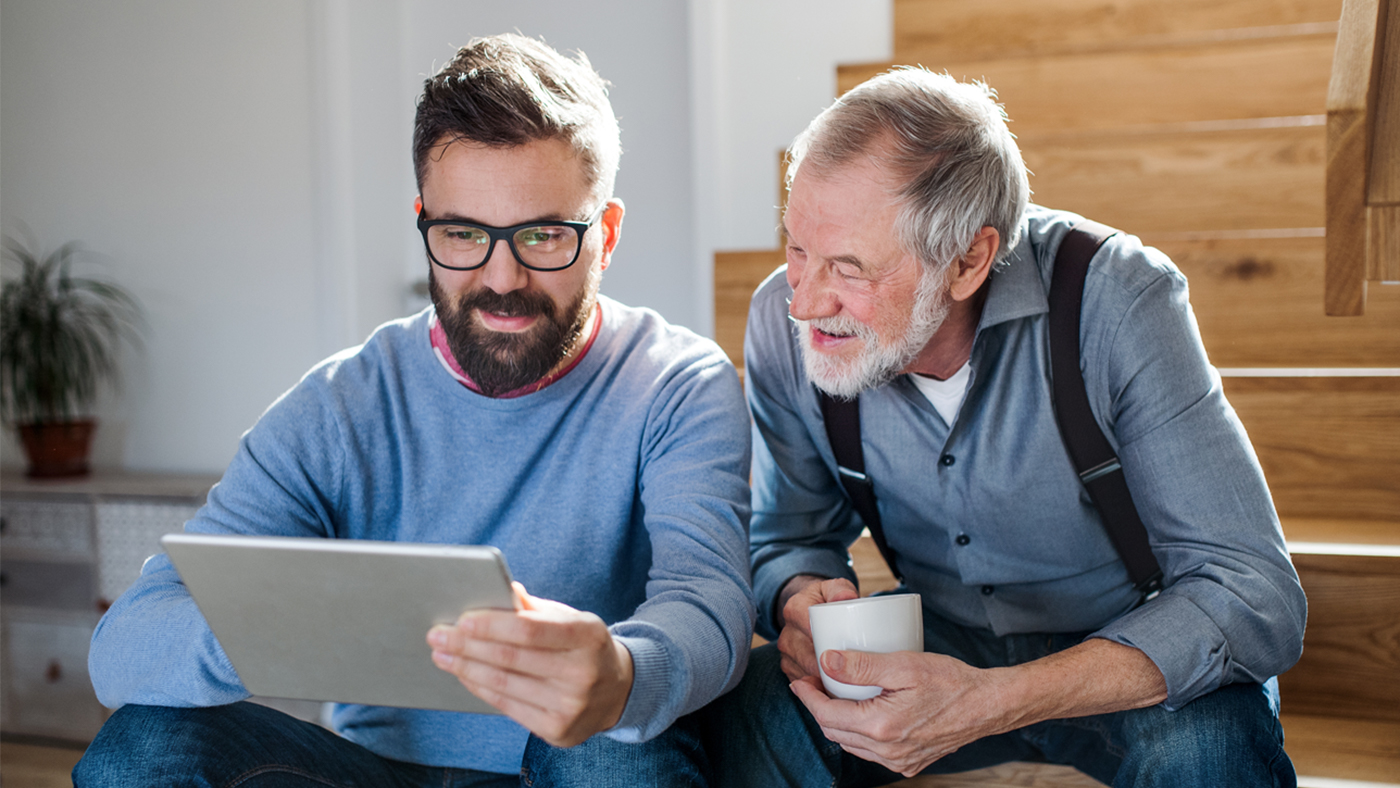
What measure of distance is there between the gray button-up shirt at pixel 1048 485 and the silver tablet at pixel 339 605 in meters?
0.58

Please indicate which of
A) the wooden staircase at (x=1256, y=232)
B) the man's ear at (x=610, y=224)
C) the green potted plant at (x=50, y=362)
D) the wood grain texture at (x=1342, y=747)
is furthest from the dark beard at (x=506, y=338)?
the green potted plant at (x=50, y=362)

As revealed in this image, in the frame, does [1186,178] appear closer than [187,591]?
No

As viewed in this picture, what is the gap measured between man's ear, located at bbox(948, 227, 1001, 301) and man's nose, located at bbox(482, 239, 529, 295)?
0.52m

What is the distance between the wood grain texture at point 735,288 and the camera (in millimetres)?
2102

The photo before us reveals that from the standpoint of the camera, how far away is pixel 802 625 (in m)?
1.17

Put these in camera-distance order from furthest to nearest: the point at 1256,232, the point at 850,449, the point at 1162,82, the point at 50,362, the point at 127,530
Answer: the point at 50,362 → the point at 127,530 → the point at 1162,82 → the point at 1256,232 → the point at 850,449

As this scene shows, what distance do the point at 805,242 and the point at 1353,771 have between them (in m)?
1.00

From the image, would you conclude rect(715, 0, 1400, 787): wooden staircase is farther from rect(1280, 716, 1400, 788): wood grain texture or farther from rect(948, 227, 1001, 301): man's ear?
rect(948, 227, 1001, 301): man's ear

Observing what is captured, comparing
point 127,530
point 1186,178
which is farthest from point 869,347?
point 127,530

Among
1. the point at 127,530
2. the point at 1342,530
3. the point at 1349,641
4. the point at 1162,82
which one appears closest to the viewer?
the point at 1349,641

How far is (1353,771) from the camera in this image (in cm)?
136

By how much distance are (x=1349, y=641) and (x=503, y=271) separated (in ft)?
4.28

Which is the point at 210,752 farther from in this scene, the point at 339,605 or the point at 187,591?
the point at 339,605

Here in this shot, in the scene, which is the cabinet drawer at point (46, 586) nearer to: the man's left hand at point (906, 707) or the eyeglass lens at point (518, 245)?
the eyeglass lens at point (518, 245)
